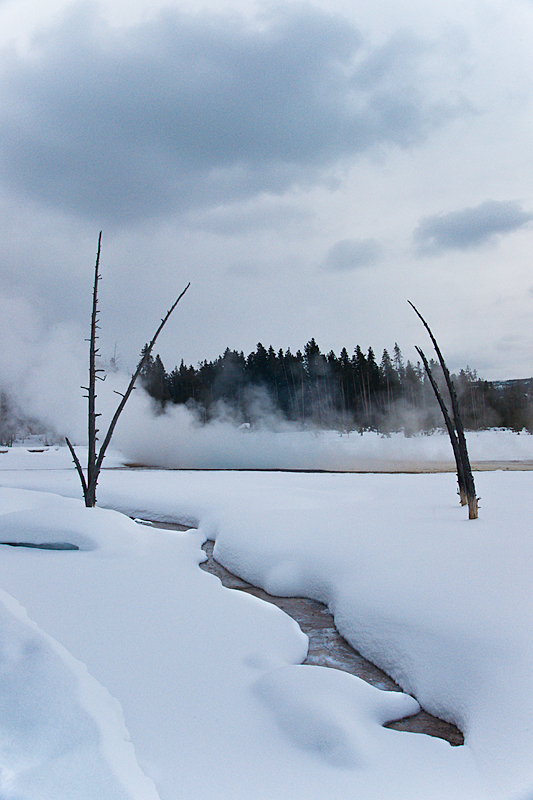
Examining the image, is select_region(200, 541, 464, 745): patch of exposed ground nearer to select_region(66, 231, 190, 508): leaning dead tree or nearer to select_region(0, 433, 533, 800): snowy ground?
select_region(0, 433, 533, 800): snowy ground

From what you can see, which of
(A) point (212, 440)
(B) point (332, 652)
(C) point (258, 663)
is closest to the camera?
(C) point (258, 663)

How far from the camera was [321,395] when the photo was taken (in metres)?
38.9

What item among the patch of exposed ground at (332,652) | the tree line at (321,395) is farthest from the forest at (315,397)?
the patch of exposed ground at (332,652)

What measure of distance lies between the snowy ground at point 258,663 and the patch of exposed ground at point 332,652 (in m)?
0.08

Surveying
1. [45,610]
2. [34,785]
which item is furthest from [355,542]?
[34,785]

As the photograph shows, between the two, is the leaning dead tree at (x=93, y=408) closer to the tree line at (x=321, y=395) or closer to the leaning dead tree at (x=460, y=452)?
the leaning dead tree at (x=460, y=452)

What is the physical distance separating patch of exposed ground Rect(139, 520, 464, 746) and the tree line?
1256 inches

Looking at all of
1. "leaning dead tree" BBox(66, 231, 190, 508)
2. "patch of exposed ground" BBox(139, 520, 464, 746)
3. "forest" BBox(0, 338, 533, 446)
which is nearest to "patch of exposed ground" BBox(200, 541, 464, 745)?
"patch of exposed ground" BBox(139, 520, 464, 746)

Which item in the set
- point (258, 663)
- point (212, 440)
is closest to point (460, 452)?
point (258, 663)

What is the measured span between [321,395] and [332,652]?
35628 millimetres

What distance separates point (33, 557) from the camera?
4.81m

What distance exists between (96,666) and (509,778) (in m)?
2.21

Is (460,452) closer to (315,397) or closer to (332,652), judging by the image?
(332,652)

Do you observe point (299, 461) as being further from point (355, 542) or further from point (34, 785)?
point (34, 785)
